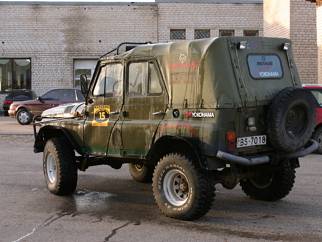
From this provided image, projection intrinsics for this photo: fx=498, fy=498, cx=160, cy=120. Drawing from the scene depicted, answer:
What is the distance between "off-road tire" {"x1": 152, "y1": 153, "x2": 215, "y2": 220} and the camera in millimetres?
5879

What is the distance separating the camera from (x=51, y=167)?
805 centimetres

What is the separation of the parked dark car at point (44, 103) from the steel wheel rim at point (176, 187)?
14674 mm

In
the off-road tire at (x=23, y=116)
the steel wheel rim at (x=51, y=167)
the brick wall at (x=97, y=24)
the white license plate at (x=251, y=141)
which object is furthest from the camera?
the brick wall at (x=97, y=24)

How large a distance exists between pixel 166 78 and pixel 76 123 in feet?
6.11

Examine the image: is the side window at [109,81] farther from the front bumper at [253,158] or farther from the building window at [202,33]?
the building window at [202,33]

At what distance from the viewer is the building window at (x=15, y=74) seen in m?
32.9

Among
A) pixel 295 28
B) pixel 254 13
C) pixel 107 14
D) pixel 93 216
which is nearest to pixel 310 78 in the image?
pixel 295 28

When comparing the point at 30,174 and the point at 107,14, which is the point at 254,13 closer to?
the point at 107,14

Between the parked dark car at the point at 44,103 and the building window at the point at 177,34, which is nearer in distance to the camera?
the parked dark car at the point at 44,103

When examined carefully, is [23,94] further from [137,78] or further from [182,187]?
[182,187]

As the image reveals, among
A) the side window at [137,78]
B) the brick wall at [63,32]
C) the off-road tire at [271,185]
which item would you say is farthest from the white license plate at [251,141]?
the brick wall at [63,32]

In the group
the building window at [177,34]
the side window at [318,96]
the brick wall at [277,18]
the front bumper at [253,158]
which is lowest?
the front bumper at [253,158]

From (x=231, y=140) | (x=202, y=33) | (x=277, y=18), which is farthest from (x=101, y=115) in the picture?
(x=202, y=33)

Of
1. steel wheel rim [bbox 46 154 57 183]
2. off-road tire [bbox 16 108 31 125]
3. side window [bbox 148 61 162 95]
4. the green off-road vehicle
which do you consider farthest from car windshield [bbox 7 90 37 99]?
side window [bbox 148 61 162 95]
